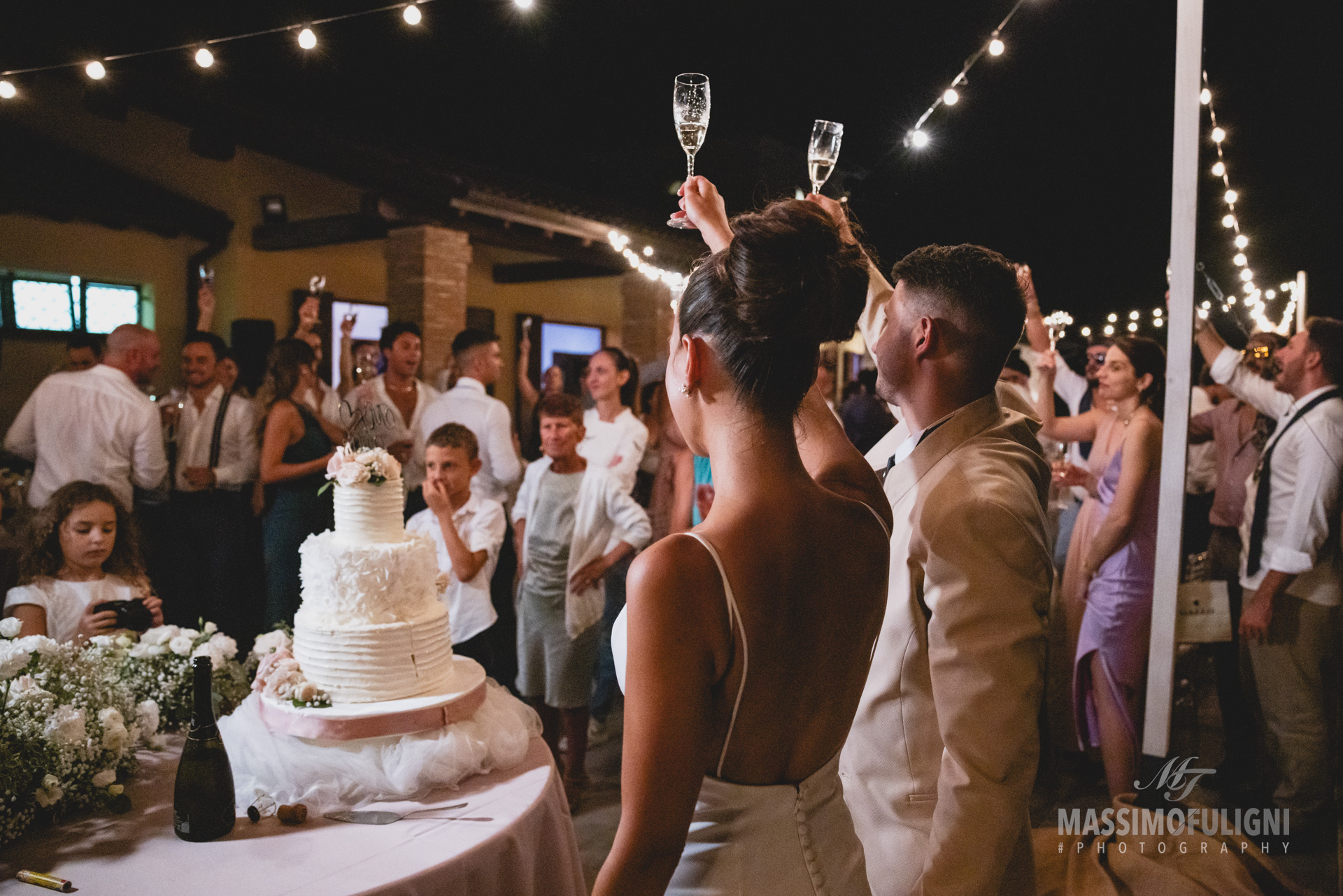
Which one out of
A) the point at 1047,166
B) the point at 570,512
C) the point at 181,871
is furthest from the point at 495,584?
the point at 1047,166

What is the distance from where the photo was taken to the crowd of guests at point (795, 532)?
1.17m

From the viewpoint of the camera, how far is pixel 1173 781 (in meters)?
3.00

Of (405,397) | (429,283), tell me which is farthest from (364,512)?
(429,283)

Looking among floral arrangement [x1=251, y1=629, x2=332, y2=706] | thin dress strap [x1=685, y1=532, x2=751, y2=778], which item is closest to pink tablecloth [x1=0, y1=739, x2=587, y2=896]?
floral arrangement [x1=251, y1=629, x2=332, y2=706]

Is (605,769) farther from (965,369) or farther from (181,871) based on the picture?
(965,369)

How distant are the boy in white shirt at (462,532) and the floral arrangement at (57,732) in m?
1.38

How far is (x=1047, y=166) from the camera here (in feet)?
33.5

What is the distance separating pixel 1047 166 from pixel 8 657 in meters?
10.8

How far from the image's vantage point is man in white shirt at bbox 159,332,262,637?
192 inches

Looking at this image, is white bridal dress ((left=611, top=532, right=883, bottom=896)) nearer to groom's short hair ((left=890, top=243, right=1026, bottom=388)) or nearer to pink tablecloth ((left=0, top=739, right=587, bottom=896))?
pink tablecloth ((left=0, top=739, right=587, bottom=896))

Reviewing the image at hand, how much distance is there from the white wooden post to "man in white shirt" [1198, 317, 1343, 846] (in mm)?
1578

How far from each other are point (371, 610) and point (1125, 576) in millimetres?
3049

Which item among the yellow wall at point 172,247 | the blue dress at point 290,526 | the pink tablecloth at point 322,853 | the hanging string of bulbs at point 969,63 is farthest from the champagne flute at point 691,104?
the yellow wall at point 172,247

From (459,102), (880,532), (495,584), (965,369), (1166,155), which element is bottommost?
(495,584)
